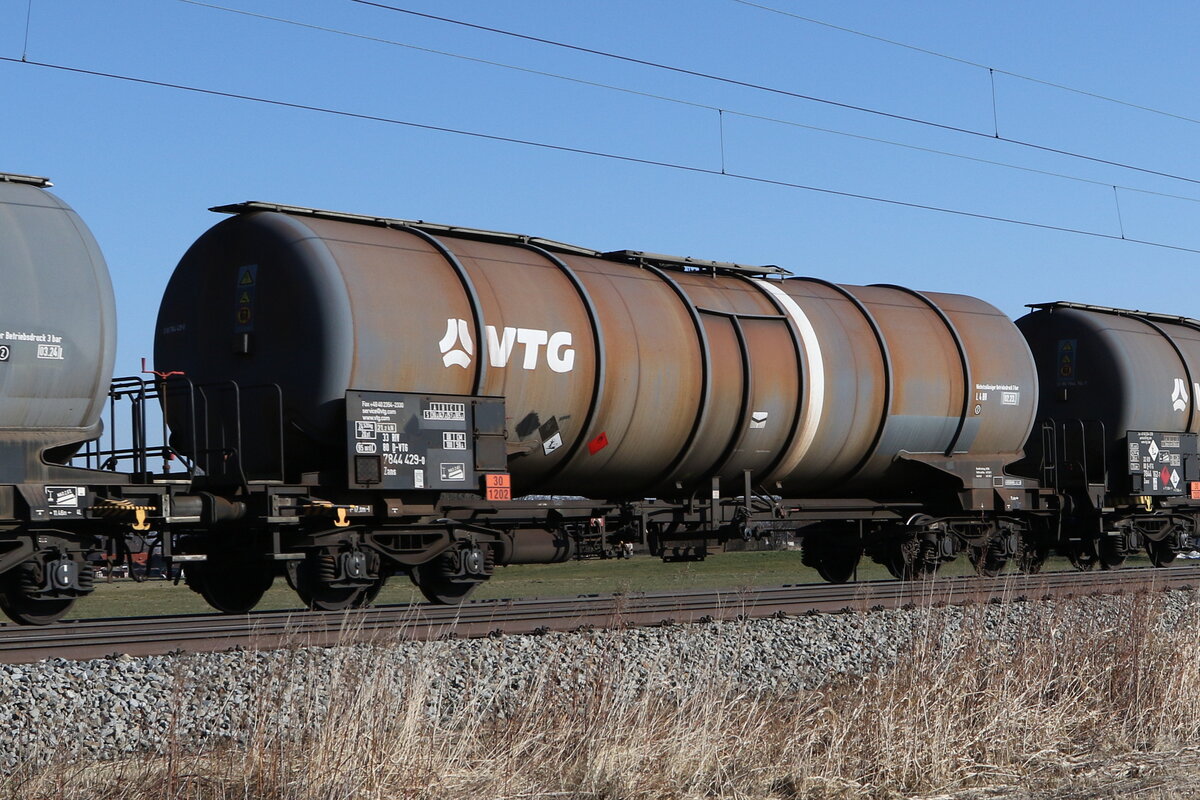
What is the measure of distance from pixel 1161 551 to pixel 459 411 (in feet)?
47.2

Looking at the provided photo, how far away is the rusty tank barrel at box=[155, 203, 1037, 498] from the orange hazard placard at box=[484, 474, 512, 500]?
1.06 ft

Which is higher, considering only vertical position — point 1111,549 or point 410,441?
point 410,441

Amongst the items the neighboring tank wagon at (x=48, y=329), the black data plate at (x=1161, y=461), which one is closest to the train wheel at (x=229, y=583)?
the neighboring tank wagon at (x=48, y=329)

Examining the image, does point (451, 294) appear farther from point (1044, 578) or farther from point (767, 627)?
point (1044, 578)

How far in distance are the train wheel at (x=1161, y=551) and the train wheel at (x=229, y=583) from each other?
49.2 ft

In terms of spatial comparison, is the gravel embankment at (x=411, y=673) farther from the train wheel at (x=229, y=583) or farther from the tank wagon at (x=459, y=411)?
the train wheel at (x=229, y=583)

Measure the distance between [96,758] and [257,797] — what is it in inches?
60.7

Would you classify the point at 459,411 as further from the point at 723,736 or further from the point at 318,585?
the point at 723,736

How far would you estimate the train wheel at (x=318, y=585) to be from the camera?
1324cm

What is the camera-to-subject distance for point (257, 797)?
657cm

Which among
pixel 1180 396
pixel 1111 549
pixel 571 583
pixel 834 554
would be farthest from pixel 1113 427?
pixel 571 583

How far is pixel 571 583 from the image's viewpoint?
1076 inches

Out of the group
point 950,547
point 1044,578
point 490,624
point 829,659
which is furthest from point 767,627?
Answer: point 950,547

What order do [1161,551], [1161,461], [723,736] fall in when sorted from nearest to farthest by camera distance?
[723,736] → [1161,461] → [1161,551]
